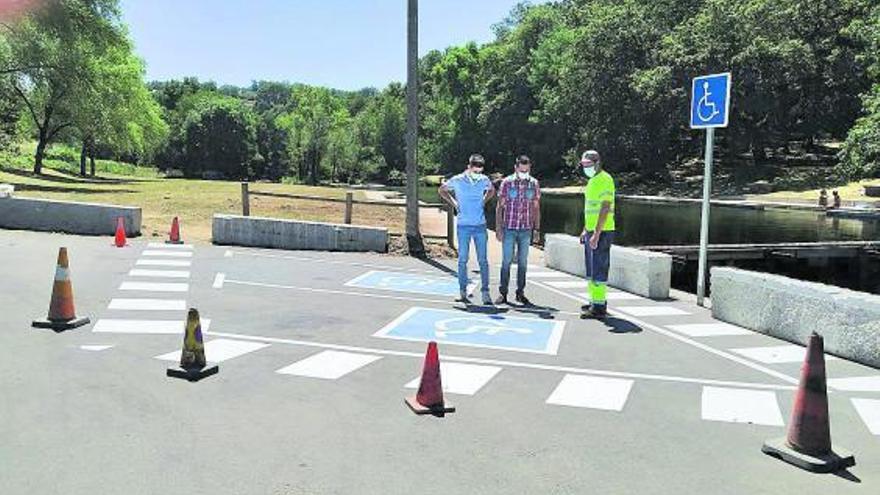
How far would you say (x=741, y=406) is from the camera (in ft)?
20.0

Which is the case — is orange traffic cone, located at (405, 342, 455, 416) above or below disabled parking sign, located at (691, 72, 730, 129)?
below

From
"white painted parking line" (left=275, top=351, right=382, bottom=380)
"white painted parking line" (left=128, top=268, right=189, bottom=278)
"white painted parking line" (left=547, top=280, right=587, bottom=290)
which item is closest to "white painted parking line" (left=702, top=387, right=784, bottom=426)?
"white painted parking line" (left=275, top=351, right=382, bottom=380)

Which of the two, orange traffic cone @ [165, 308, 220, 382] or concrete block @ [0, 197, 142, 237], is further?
concrete block @ [0, 197, 142, 237]

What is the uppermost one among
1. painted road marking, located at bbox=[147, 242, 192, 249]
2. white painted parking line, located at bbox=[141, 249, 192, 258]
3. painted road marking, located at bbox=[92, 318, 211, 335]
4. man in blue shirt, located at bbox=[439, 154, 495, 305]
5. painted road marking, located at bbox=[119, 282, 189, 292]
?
man in blue shirt, located at bbox=[439, 154, 495, 305]

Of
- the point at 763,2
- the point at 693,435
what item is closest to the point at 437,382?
the point at 693,435

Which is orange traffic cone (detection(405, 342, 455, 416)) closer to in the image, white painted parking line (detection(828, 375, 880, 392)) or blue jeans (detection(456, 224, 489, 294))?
white painted parking line (detection(828, 375, 880, 392))

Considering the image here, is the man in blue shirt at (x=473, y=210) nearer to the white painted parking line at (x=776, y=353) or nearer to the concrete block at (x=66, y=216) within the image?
the white painted parking line at (x=776, y=353)

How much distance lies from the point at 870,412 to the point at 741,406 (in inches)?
38.4

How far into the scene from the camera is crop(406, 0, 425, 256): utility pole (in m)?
16.6

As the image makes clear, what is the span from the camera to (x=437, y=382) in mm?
5723

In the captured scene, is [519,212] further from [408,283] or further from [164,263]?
[164,263]

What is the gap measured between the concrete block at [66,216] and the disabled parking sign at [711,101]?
12.7m

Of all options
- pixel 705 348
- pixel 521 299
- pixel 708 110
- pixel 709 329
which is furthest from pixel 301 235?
pixel 705 348

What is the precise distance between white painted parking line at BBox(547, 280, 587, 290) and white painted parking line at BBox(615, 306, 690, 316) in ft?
6.29
